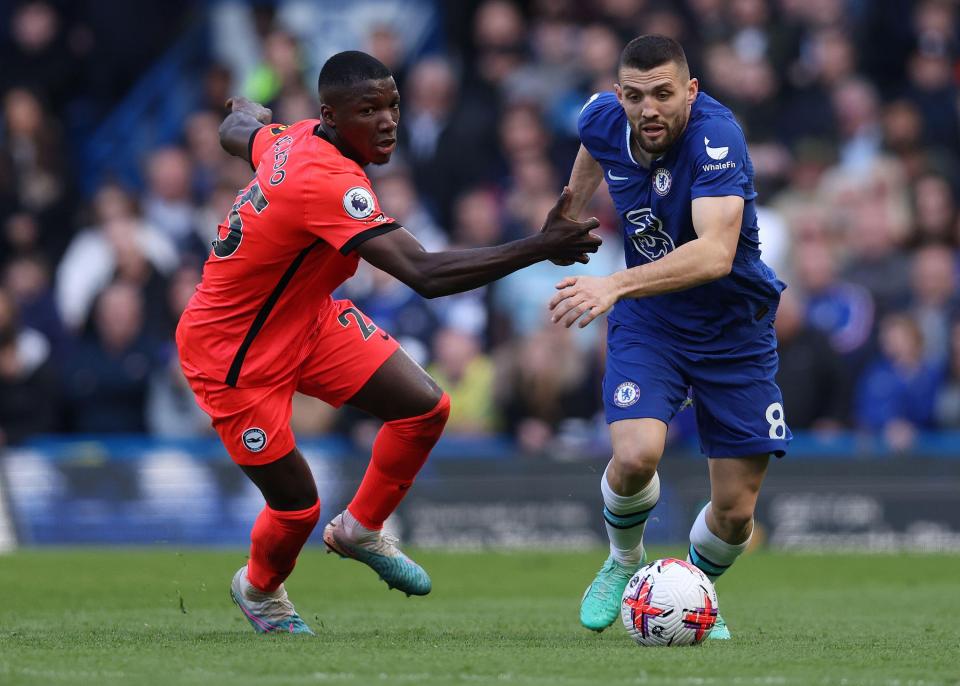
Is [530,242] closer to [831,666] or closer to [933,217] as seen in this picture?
[831,666]

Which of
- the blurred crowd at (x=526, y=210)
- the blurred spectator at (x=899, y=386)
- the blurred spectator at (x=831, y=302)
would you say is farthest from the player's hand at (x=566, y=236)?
the blurred spectator at (x=831, y=302)

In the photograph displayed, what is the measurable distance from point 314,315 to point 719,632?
2469 millimetres

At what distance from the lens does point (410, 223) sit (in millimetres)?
15805

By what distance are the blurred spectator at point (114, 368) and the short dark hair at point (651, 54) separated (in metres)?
8.74

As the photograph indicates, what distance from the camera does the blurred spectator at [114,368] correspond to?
15336 mm

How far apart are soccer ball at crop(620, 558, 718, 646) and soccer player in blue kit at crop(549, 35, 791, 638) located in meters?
0.52

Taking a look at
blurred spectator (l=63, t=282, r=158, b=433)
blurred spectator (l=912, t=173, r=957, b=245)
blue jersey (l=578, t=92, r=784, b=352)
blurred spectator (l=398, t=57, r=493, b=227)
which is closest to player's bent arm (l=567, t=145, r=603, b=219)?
blue jersey (l=578, t=92, r=784, b=352)

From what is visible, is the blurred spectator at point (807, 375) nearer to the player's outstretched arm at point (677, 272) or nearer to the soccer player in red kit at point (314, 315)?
the soccer player in red kit at point (314, 315)

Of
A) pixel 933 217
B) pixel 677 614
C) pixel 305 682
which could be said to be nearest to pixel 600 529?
pixel 933 217

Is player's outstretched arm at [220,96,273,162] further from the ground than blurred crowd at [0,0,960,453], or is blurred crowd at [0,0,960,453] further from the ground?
player's outstretched arm at [220,96,273,162]

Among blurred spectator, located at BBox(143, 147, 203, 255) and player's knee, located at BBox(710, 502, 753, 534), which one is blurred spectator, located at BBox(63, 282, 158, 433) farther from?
player's knee, located at BBox(710, 502, 753, 534)

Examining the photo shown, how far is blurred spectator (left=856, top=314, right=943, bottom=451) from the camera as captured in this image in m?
13.8

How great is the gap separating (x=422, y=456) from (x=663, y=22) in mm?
9051

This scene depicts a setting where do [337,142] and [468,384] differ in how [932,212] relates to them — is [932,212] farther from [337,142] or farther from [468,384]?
[337,142]
